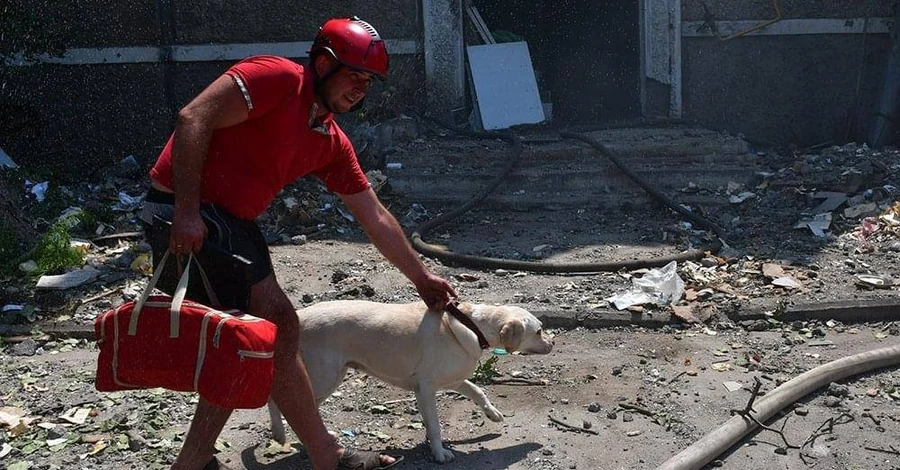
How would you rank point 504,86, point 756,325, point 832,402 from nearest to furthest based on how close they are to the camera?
point 832,402, point 756,325, point 504,86

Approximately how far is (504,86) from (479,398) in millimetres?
7630

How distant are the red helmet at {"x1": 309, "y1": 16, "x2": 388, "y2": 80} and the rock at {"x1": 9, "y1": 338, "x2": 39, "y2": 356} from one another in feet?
11.3

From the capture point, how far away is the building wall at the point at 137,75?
1112 cm

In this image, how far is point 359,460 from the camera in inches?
163

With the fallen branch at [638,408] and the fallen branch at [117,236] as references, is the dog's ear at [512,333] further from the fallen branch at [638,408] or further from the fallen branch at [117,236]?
the fallen branch at [117,236]

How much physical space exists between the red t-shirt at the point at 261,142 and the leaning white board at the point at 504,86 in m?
7.87

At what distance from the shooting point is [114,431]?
4773mm

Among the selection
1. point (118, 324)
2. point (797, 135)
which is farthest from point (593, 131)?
point (118, 324)

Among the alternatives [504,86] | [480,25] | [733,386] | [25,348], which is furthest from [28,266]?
[480,25]

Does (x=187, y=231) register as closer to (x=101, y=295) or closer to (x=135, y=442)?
(x=135, y=442)

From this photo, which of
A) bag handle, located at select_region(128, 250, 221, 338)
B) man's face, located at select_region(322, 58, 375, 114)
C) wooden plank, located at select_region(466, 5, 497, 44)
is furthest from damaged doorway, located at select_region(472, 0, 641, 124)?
bag handle, located at select_region(128, 250, 221, 338)

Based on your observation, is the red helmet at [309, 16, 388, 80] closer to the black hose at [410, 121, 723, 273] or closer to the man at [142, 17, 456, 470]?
the man at [142, 17, 456, 470]

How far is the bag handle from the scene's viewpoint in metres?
3.48

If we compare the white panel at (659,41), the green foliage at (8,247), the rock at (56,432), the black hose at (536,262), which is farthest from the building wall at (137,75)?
the rock at (56,432)
